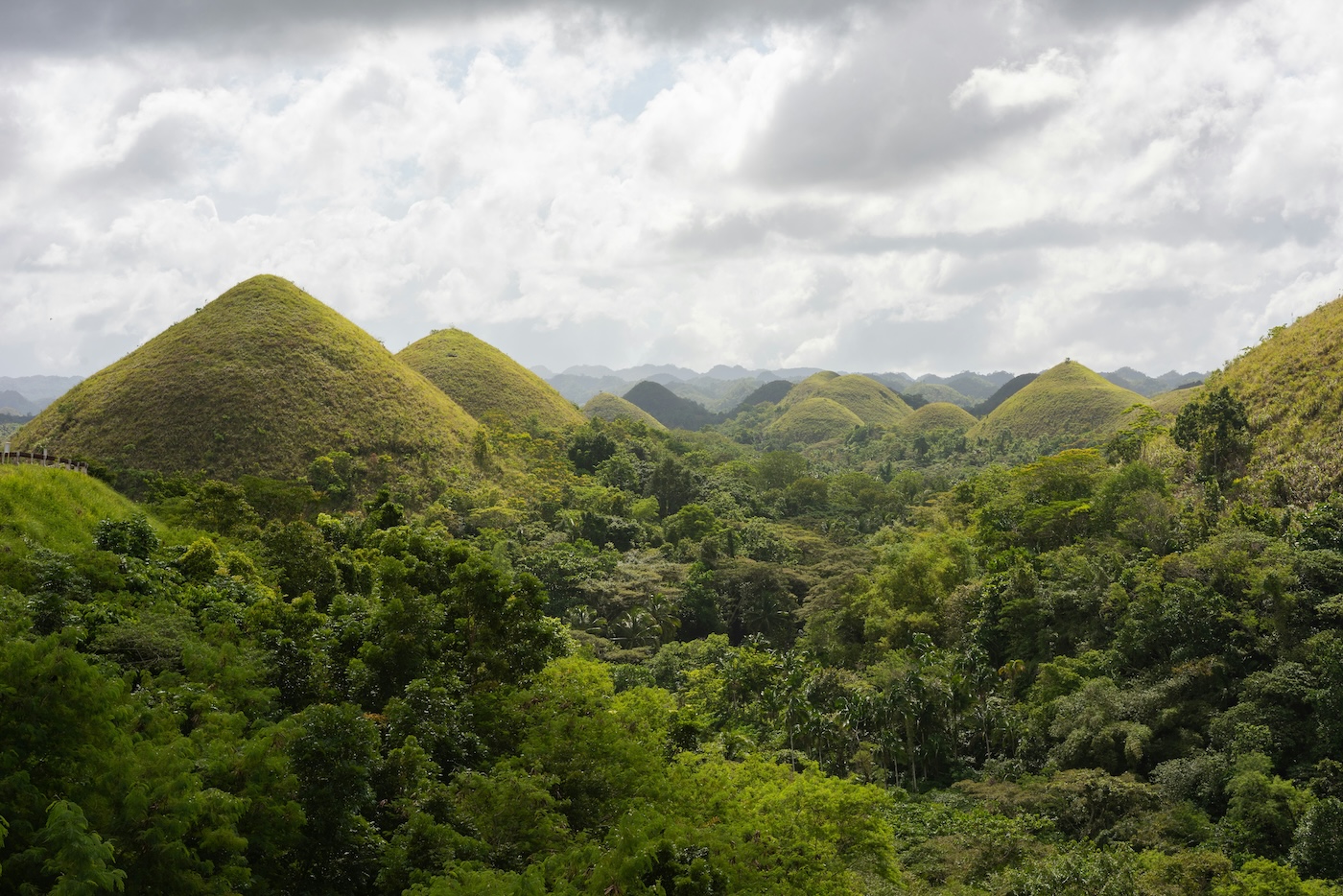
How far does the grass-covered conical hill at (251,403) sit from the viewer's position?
4875 centimetres

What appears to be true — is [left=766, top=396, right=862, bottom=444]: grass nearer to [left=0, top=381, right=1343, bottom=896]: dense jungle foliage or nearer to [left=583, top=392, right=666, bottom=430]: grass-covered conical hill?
[left=583, top=392, right=666, bottom=430]: grass-covered conical hill

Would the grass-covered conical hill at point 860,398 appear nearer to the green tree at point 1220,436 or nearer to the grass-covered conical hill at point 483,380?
the grass-covered conical hill at point 483,380

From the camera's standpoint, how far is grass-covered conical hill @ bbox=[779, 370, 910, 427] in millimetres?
176250

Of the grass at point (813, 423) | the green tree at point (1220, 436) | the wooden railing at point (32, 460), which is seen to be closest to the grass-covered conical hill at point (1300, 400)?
the green tree at point (1220, 436)

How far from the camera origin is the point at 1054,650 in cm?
3038

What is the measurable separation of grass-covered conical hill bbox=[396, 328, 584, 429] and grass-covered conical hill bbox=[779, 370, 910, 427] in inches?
3723

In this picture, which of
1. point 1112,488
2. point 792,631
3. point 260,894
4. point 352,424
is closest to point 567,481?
point 352,424

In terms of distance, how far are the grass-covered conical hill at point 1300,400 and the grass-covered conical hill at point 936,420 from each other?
364ft

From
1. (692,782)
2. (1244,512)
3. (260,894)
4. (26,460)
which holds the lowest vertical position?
(692,782)

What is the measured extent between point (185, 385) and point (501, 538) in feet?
79.7

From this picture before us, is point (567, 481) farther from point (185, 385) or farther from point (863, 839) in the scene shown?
point (863, 839)

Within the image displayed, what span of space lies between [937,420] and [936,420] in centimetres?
18

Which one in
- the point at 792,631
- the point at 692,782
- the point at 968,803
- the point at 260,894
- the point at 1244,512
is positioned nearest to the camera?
the point at 260,894

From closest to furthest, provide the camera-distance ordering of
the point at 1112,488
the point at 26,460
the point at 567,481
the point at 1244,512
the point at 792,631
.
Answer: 1. the point at 26,460
2. the point at 1244,512
3. the point at 1112,488
4. the point at 792,631
5. the point at 567,481
